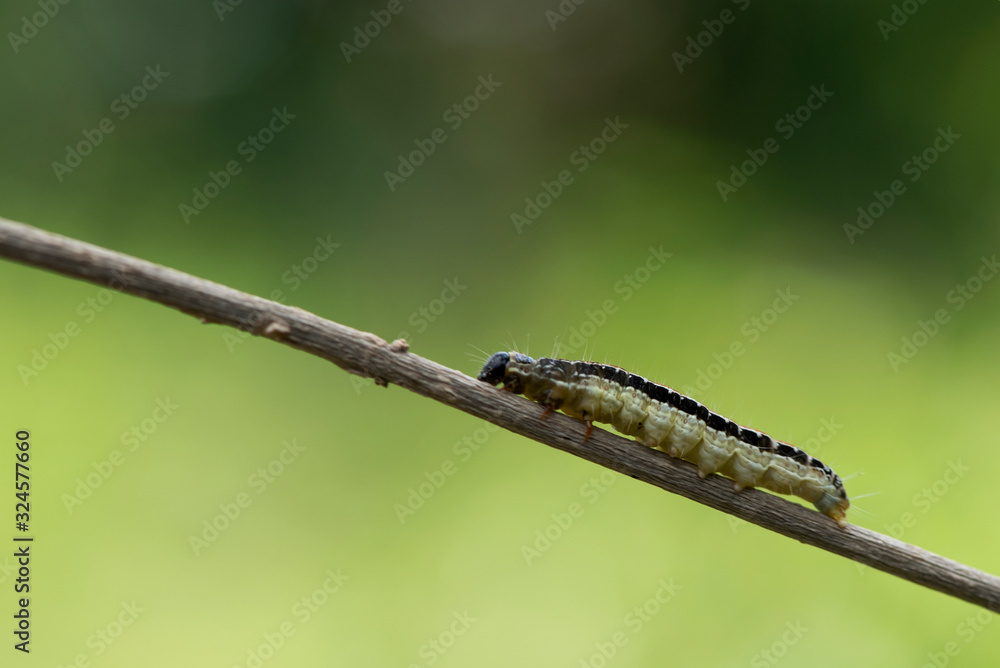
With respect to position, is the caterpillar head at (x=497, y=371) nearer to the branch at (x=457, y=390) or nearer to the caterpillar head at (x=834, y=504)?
the branch at (x=457, y=390)

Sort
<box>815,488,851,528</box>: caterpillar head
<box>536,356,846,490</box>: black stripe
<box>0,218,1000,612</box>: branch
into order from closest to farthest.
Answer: <box>0,218,1000,612</box>: branch
<box>815,488,851,528</box>: caterpillar head
<box>536,356,846,490</box>: black stripe

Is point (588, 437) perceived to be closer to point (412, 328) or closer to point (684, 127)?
point (412, 328)

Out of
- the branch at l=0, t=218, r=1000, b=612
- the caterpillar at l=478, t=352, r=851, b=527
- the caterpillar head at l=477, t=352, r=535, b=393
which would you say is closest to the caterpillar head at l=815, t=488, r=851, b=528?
the caterpillar at l=478, t=352, r=851, b=527

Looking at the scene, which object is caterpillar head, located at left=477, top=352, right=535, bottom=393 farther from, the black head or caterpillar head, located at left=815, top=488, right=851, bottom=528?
caterpillar head, located at left=815, top=488, right=851, bottom=528

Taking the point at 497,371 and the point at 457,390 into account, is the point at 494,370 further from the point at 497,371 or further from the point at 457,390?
the point at 457,390

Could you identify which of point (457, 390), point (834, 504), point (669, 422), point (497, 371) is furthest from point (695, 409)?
point (457, 390)

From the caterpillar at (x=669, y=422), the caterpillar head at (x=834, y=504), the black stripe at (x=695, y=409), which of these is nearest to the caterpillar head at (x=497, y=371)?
the caterpillar at (x=669, y=422)
